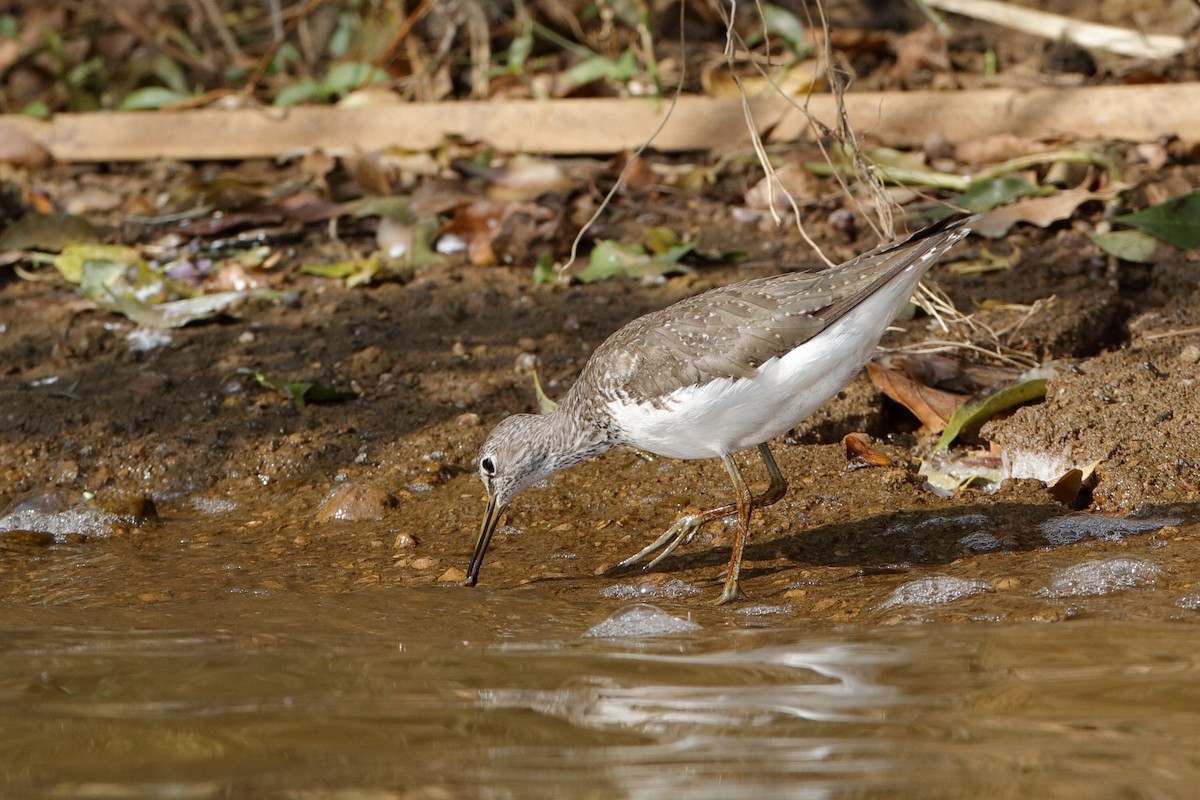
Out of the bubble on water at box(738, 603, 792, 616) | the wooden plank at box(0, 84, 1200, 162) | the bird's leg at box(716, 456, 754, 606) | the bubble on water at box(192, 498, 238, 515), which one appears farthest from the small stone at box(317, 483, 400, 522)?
the wooden plank at box(0, 84, 1200, 162)

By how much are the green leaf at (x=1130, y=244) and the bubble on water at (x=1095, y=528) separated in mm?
2251

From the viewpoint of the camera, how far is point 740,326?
470cm

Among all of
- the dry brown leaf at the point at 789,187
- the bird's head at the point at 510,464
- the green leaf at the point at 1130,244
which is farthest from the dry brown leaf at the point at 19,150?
the green leaf at the point at 1130,244

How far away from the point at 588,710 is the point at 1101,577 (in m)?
1.80

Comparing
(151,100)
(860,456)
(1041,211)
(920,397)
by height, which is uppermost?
(1041,211)

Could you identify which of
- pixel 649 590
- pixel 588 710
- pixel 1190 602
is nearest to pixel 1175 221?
pixel 1190 602

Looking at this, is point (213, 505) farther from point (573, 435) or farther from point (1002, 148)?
point (1002, 148)

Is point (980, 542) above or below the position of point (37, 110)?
above

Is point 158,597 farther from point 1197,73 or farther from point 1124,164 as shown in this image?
point 1197,73

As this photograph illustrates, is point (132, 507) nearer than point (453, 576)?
No

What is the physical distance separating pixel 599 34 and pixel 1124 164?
3451 millimetres

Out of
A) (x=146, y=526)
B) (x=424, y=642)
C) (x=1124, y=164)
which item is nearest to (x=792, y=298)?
(x=424, y=642)

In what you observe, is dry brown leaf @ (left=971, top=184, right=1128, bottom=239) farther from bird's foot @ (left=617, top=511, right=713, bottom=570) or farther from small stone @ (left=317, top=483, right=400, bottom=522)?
small stone @ (left=317, top=483, right=400, bottom=522)

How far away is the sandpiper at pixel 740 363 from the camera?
180 inches
